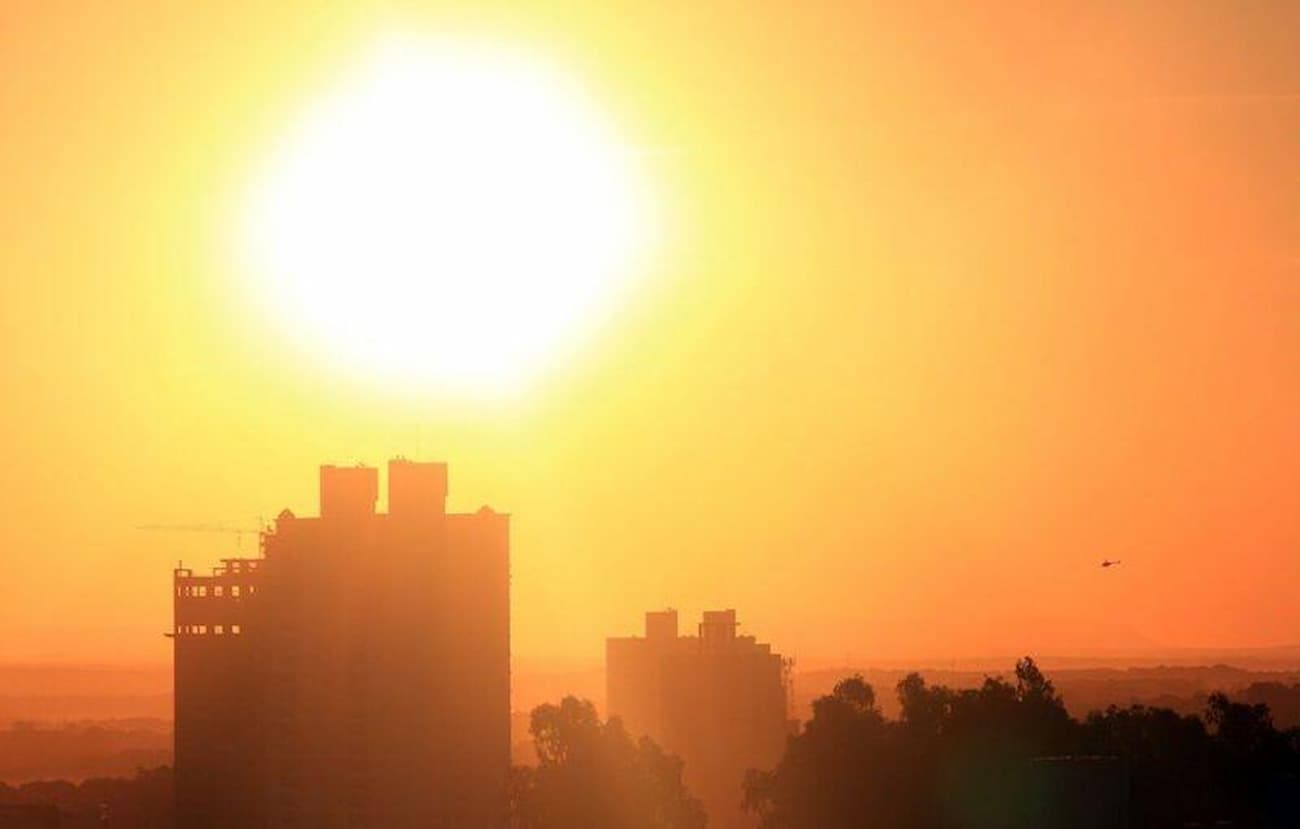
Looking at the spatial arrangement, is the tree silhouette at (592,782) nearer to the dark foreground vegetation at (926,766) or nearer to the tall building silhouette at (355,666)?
the dark foreground vegetation at (926,766)

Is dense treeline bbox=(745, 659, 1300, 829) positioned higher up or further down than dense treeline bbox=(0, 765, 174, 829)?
higher up

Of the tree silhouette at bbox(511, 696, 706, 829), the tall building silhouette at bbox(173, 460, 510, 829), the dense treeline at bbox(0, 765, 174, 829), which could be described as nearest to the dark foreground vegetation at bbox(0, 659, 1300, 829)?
the tree silhouette at bbox(511, 696, 706, 829)

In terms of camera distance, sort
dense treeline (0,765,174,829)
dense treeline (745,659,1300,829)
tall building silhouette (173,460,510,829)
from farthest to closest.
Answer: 1. dense treeline (0,765,174,829)
2. tall building silhouette (173,460,510,829)
3. dense treeline (745,659,1300,829)

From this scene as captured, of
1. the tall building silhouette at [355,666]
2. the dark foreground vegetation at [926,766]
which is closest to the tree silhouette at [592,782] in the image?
the dark foreground vegetation at [926,766]

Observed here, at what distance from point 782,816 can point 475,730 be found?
17.0 meters

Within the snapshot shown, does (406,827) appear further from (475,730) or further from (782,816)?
(782,816)

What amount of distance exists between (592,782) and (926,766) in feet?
61.4

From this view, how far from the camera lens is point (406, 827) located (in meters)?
131

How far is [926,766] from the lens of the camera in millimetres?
131625

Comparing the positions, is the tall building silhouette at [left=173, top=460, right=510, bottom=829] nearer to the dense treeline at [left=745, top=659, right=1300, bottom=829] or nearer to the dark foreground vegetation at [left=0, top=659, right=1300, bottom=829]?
the dark foreground vegetation at [left=0, top=659, right=1300, bottom=829]

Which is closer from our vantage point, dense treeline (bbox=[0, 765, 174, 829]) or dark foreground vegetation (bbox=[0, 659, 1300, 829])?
dark foreground vegetation (bbox=[0, 659, 1300, 829])

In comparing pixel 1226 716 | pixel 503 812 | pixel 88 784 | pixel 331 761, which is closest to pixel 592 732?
pixel 503 812

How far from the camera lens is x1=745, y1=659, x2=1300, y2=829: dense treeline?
123 m

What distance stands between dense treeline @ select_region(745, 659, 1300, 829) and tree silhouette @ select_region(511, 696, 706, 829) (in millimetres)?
8723
